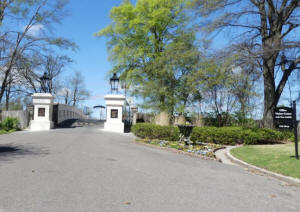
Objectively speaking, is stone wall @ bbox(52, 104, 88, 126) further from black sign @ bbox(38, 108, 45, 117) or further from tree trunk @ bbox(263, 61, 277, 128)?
tree trunk @ bbox(263, 61, 277, 128)

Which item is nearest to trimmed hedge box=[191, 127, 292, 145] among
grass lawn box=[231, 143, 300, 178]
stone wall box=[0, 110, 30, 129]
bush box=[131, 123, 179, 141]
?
bush box=[131, 123, 179, 141]

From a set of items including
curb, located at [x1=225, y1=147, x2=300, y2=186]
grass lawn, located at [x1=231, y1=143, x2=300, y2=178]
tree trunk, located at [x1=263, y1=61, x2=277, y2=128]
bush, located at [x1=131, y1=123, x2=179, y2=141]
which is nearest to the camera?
curb, located at [x1=225, y1=147, x2=300, y2=186]

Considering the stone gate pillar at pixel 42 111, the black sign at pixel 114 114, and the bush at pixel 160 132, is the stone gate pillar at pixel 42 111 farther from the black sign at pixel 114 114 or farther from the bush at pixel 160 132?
the bush at pixel 160 132

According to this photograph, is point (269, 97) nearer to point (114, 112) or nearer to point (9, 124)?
point (114, 112)

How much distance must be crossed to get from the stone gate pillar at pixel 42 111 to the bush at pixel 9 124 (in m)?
2.21

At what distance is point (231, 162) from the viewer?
998 cm

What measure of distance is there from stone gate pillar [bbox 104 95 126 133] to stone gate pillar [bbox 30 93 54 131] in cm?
516

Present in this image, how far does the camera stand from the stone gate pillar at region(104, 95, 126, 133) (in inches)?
959

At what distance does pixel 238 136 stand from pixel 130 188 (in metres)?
11.1

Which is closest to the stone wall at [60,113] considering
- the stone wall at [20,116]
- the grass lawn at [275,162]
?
the stone wall at [20,116]

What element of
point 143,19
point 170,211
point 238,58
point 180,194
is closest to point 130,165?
point 180,194

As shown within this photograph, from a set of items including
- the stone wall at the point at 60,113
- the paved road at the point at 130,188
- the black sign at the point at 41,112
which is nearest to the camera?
the paved road at the point at 130,188

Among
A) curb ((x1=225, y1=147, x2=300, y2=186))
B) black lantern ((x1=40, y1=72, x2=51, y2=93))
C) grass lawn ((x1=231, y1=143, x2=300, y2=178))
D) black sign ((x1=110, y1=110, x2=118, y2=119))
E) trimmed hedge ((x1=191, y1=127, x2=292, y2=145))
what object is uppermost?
black lantern ((x1=40, y1=72, x2=51, y2=93))

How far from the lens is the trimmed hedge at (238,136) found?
1484cm
